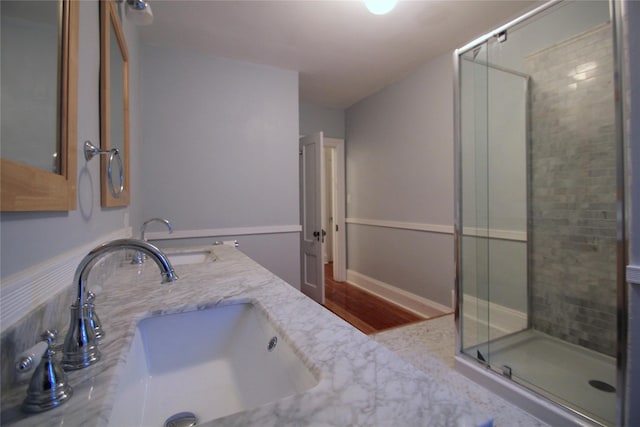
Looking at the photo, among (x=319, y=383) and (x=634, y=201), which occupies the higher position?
(x=634, y=201)

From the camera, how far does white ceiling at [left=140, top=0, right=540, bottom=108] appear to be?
6.36ft

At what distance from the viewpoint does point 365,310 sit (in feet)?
10.1

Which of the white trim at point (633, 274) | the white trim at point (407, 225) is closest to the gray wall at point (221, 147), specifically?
the white trim at point (407, 225)

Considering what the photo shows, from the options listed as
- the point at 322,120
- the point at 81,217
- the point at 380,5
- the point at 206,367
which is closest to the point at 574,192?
the point at 380,5

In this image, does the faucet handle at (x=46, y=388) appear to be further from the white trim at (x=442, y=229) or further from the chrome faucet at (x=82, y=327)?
the white trim at (x=442, y=229)

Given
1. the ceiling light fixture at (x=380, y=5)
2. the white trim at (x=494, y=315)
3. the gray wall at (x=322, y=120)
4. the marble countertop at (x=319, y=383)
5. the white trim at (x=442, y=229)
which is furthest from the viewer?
the gray wall at (x=322, y=120)

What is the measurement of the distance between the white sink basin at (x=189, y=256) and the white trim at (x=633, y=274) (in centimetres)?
197

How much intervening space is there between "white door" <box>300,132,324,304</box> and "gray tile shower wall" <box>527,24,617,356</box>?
199 centimetres

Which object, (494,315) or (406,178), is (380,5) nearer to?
(406,178)

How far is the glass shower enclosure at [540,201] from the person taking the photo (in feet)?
5.53

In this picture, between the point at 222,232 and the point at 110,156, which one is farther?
the point at 222,232

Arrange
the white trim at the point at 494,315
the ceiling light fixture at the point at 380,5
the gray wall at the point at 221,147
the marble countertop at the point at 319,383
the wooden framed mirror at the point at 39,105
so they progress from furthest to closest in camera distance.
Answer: the gray wall at the point at 221,147 < the white trim at the point at 494,315 < the ceiling light fixture at the point at 380,5 < the wooden framed mirror at the point at 39,105 < the marble countertop at the point at 319,383

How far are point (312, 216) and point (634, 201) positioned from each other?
2.68 metres

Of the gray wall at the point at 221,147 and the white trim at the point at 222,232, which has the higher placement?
the gray wall at the point at 221,147
